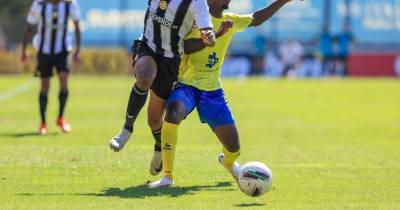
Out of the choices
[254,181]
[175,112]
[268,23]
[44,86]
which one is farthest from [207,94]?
[268,23]

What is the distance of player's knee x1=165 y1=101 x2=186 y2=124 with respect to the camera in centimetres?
895

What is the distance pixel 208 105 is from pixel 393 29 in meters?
48.8

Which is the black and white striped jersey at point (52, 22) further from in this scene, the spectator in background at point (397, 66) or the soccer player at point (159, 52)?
the spectator in background at point (397, 66)

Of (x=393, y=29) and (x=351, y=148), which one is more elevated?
(x=351, y=148)

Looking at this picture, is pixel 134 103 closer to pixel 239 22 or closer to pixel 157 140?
pixel 157 140

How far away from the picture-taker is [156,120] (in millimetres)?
9750

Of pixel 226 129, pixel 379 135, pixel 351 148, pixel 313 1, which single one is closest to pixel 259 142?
pixel 351 148

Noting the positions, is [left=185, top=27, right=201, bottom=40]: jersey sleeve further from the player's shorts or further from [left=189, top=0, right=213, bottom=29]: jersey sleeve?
the player's shorts

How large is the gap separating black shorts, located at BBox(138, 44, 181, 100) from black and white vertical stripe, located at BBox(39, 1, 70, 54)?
→ 6779mm

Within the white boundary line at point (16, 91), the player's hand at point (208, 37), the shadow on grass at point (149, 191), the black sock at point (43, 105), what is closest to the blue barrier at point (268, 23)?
the white boundary line at point (16, 91)

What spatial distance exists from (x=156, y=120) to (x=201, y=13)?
139 centimetres

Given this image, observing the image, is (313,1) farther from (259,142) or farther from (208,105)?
(208,105)

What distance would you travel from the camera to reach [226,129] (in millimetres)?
9305

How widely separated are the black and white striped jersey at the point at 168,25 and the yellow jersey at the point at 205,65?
0.36ft
